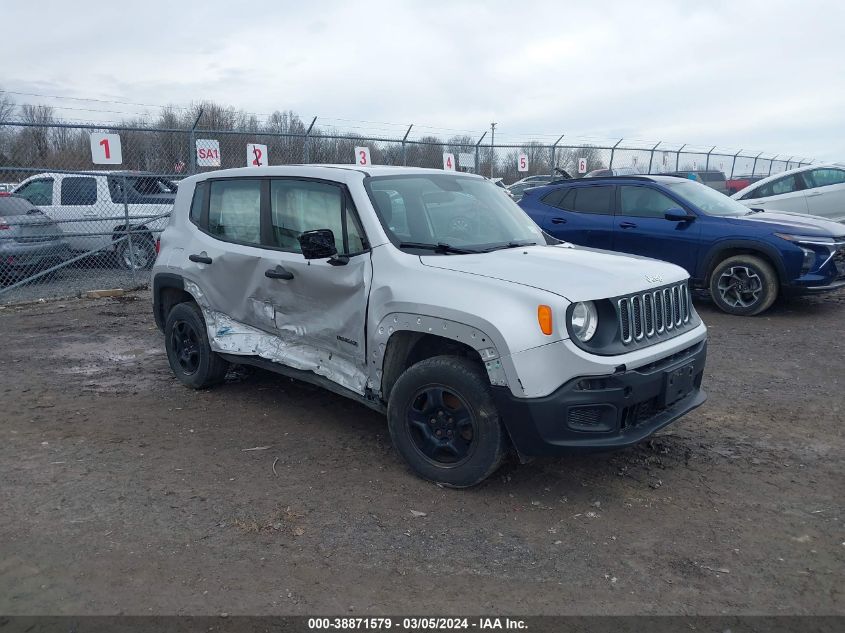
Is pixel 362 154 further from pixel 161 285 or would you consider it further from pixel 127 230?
pixel 161 285

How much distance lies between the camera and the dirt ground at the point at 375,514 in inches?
127

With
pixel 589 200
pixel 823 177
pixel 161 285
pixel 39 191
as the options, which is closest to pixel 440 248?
pixel 161 285

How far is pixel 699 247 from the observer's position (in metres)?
8.92

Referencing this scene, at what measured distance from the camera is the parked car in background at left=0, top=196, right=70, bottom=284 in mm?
10289

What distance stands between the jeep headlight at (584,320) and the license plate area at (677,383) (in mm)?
532

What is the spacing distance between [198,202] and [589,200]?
223 inches

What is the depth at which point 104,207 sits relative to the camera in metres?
12.2

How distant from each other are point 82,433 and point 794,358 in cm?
627

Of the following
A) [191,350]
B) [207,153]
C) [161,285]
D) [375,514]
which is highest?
[207,153]

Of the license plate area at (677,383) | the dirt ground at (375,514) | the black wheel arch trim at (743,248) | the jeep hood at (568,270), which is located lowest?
the dirt ground at (375,514)

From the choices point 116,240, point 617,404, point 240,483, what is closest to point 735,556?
point 617,404

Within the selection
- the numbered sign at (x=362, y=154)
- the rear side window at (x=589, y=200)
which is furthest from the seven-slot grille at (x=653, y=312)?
the numbered sign at (x=362, y=154)

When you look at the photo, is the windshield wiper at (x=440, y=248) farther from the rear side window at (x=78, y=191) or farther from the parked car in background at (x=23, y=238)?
the rear side window at (x=78, y=191)

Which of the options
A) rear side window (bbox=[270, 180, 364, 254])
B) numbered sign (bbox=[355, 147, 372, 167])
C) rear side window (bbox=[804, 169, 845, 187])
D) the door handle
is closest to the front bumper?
rear side window (bbox=[270, 180, 364, 254])
